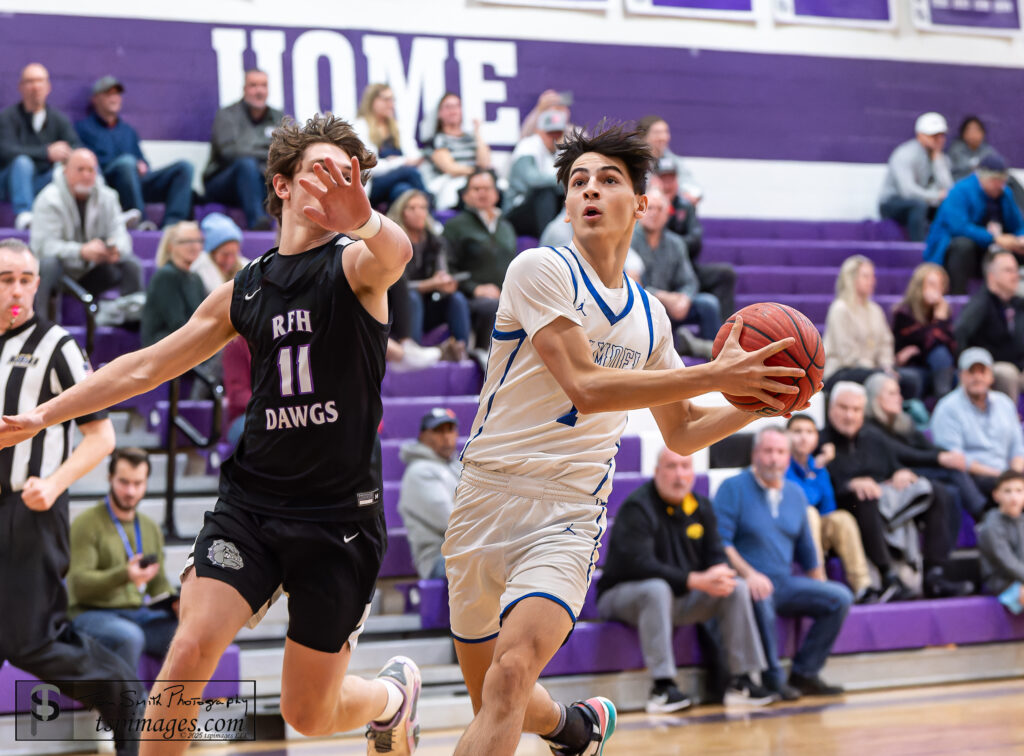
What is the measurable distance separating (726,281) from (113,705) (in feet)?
21.4

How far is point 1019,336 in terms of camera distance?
10820 millimetres

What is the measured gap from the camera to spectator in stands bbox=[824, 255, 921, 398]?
9.95 meters

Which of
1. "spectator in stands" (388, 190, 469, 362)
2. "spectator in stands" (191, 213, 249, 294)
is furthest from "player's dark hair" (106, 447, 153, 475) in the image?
"spectator in stands" (388, 190, 469, 362)

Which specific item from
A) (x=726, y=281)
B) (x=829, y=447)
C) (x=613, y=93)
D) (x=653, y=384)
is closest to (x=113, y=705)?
(x=653, y=384)

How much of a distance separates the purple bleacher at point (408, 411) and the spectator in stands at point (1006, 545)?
3.47 metres

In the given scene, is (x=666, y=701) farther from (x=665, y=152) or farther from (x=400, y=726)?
(x=665, y=152)

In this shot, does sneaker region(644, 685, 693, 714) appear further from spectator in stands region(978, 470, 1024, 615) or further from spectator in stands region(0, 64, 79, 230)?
spectator in stands region(0, 64, 79, 230)

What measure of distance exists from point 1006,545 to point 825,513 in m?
1.23

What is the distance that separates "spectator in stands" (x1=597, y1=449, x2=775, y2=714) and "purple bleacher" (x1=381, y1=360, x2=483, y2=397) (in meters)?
1.95

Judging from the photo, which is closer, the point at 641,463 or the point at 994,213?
the point at 641,463

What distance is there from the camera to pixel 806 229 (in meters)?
13.6

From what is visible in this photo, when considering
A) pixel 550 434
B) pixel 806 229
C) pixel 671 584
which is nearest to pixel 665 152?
pixel 806 229

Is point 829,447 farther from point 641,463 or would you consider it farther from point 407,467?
point 407,467

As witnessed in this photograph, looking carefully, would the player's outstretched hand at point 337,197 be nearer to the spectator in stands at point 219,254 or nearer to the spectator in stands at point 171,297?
the spectator in stands at point 171,297
